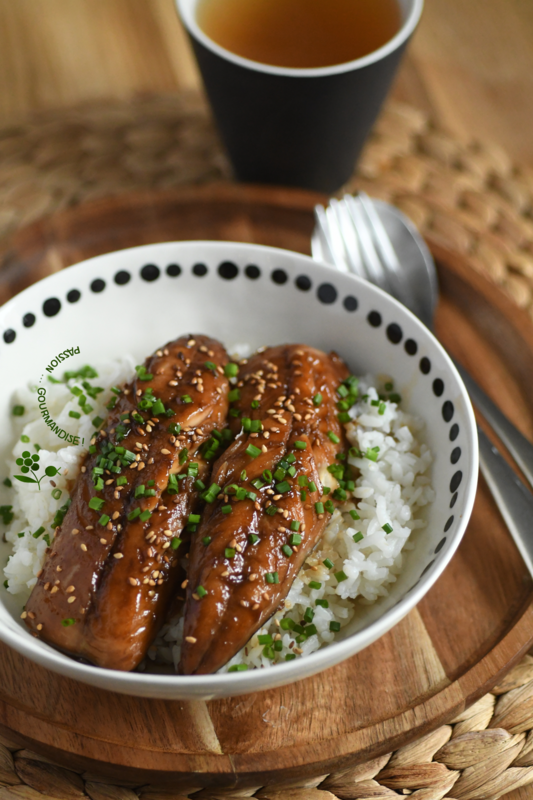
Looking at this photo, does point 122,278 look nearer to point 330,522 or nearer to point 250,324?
point 250,324

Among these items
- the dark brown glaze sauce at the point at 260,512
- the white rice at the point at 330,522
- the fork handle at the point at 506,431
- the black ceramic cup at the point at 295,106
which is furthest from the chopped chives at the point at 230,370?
the black ceramic cup at the point at 295,106

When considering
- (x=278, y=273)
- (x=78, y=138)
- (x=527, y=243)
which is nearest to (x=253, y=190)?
(x=278, y=273)

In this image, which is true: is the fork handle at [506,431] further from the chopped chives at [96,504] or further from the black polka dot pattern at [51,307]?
the black polka dot pattern at [51,307]

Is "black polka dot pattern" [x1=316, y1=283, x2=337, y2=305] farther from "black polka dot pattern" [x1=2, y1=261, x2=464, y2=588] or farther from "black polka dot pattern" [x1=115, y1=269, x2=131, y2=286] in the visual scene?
"black polka dot pattern" [x1=115, y1=269, x2=131, y2=286]

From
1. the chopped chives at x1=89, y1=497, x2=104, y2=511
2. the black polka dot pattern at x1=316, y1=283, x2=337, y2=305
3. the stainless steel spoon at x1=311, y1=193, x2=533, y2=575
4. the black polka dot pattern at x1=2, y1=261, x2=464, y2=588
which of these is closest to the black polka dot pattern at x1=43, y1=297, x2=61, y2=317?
the black polka dot pattern at x1=2, y1=261, x2=464, y2=588

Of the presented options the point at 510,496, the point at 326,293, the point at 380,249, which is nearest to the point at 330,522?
the point at 510,496
